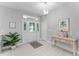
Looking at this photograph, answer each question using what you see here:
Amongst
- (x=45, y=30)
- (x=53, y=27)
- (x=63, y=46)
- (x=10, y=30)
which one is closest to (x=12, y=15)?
(x=10, y=30)

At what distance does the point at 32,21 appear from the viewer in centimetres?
279

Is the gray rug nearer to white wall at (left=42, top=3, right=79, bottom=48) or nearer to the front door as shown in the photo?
the front door

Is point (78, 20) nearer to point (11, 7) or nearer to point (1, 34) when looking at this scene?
point (11, 7)

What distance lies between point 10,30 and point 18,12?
79 cm

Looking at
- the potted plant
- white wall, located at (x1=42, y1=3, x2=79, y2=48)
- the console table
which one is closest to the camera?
white wall, located at (x1=42, y1=3, x2=79, y2=48)

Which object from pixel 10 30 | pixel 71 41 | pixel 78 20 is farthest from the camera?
pixel 10 30

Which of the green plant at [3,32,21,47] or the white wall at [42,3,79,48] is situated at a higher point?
the white wall at [42,3,79,48]

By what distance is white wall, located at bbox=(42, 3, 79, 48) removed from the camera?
94.3 inches

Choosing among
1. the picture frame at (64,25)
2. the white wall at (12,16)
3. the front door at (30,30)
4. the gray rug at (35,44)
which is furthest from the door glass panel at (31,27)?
the picture frame at (64,25)

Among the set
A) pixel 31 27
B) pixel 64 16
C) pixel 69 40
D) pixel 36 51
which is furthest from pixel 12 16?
pixel 69 40

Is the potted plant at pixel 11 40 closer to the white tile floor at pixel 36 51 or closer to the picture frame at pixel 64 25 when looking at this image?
the white tile floor at pixel 36 51

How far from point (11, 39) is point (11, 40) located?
0.15ft

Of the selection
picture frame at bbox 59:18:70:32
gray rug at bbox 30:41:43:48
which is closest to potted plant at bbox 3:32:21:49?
gray rug at bbox 30:41:43:48

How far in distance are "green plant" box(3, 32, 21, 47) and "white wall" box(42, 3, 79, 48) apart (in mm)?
1177
